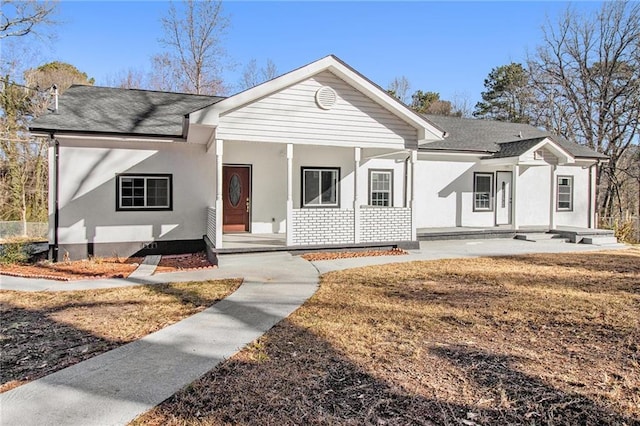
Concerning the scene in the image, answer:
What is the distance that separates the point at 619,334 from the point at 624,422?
2265mm

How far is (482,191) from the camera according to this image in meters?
15.5

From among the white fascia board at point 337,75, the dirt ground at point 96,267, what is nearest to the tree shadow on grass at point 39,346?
the dirt ground at point 96,267

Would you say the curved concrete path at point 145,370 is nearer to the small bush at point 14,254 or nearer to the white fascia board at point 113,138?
the white fascia board at point 113,138

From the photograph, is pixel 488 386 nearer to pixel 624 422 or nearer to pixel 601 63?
Answer: pixel 624 422

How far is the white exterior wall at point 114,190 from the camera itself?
10500 mm

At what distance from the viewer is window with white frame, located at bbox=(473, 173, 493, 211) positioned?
1531 centimetres

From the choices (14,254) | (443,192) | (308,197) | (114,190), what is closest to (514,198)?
(443,192)

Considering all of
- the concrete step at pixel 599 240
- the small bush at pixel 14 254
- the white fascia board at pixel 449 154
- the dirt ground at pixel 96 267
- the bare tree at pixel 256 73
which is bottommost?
the dirt ground at pixel 96 267

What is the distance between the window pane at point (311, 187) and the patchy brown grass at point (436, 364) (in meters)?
6.38

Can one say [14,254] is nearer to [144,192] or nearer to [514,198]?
[144,192]

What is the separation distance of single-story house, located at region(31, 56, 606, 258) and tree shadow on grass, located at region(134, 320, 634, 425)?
6156 mm

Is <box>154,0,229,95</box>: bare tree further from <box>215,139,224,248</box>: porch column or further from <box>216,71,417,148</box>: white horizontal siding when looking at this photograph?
<box>215,139,224,248</box>: porch column

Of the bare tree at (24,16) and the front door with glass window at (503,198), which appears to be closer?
the front door with glass window at (503,198)

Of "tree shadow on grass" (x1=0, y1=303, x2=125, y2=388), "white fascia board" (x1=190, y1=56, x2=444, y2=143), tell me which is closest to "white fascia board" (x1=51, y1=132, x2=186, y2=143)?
"white fascia board" (x1=190, y1=56, x2=444, y2=143)
